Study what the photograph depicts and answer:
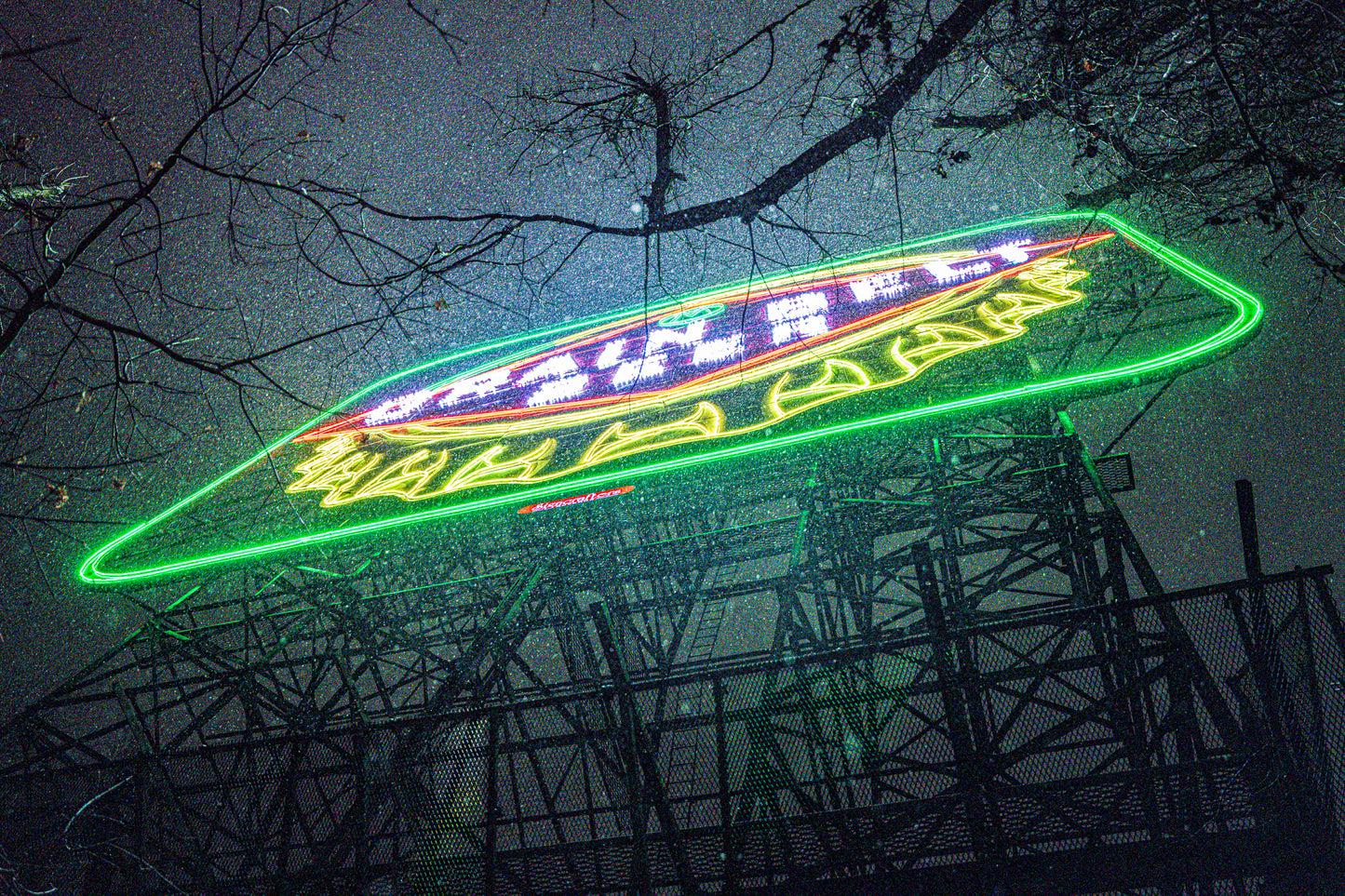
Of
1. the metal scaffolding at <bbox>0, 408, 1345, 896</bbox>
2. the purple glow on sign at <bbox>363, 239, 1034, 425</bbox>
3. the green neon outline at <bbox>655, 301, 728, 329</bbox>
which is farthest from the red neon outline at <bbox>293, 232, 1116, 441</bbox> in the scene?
the metal scaffolding at <bbox>0, 408, 1345, 896</bbox>

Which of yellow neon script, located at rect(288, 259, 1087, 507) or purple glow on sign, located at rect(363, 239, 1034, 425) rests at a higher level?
purple glow on sign, located at rect(363, 239, 1034, 425)

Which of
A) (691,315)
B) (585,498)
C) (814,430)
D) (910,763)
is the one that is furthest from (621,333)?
(910,763)

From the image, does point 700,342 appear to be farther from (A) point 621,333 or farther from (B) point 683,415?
(B) point 683,415

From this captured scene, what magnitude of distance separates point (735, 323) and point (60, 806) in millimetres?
8975

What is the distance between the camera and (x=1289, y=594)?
6.03 m

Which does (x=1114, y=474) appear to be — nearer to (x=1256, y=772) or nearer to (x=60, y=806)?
(x=1256, y=772)

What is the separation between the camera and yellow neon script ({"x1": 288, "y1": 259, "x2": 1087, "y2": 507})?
31.1 ft

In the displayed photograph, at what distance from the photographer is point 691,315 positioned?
13.1 metres

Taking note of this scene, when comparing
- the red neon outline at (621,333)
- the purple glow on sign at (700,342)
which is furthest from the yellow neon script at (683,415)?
the purple glow on sign at (700,342)

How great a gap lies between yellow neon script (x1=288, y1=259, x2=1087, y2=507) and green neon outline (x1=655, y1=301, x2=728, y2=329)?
2.06m

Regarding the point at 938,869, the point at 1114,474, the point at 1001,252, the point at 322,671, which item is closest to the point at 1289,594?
the point at 938,869

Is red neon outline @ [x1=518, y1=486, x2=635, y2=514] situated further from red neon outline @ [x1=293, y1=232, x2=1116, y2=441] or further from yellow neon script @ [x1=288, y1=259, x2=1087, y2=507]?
red neon outline @ [x1=293, y1=232, x2=1116, y2=441]

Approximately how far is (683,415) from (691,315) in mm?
3318

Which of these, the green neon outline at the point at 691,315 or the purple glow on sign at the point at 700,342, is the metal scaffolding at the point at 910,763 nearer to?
the purple glow on sign at the point at 700,342
